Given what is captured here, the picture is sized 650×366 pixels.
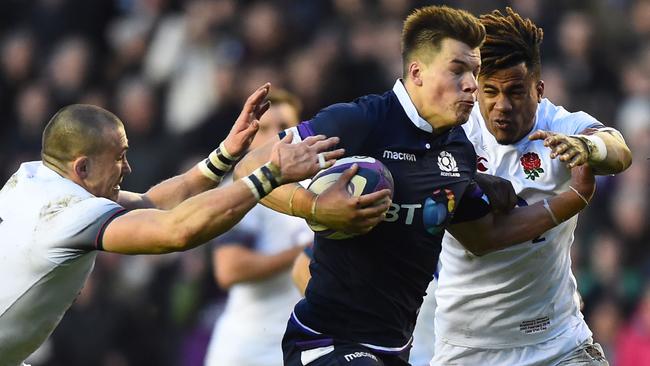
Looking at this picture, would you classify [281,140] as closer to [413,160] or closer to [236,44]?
[413,160]

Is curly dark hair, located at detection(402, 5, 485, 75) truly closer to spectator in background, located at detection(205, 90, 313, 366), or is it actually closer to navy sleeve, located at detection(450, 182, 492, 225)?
navy sleeve, located at detection(450, 182, 492, 225)

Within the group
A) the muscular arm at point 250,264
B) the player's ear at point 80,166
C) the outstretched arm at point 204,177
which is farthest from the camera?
the muscular arm at point 250,264

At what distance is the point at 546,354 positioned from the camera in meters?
7.21

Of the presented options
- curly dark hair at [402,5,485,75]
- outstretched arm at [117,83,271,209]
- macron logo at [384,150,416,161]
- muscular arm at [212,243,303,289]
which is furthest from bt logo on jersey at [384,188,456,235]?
muscular arm at [212,243,303,289]

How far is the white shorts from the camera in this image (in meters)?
7.21

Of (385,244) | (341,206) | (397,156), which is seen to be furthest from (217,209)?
(397,156)

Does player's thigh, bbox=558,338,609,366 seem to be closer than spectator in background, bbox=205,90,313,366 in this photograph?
Yes

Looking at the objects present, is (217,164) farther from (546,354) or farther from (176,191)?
(546,354)

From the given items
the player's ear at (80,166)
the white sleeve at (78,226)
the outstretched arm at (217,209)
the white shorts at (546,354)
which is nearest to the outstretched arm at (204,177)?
the player's ear at (80,166)

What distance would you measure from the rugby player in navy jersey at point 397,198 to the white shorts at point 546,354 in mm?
864

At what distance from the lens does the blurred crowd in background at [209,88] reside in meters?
11.4

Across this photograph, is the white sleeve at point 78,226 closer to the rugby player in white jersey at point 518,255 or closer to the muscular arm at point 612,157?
the rugby player in white jersey at point 518,255

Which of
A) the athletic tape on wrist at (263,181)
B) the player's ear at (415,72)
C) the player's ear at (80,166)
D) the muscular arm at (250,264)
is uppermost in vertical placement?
the player's ear at (415,72)

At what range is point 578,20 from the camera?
40.7 feet
